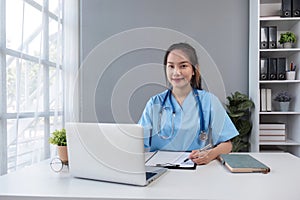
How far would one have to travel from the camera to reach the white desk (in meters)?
0.89

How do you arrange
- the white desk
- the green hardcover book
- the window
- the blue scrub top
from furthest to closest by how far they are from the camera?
the window < the blue scrub top < the green hardcover book < the white desk

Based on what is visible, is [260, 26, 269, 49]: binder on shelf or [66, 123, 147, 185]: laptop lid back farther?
[260, 26, 269, 49]: binder on shelf

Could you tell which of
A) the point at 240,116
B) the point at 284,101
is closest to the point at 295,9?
the point at 284,101

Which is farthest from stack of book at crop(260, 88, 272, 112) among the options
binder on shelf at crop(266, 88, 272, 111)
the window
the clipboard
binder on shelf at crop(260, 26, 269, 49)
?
the window

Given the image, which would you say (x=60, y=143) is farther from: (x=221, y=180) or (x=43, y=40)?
(x=43, y=40)

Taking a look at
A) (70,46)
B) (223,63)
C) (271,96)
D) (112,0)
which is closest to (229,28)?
(223,63)

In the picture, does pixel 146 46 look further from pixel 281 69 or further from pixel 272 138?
pixel 272 138

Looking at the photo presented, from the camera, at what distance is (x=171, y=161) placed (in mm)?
1338

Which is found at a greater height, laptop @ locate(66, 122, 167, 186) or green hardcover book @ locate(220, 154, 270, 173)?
laptop @ locate(66, 122, 167, 186)

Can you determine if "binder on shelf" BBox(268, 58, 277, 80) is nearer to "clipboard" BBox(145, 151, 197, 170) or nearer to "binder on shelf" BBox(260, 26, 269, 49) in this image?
"binder on shelf" BBox(260, 26, 269, 49)

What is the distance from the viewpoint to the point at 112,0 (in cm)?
336

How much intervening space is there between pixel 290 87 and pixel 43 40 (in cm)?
234

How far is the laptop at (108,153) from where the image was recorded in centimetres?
95

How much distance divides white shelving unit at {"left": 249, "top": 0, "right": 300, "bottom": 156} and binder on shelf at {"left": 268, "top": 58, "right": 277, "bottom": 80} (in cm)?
6
